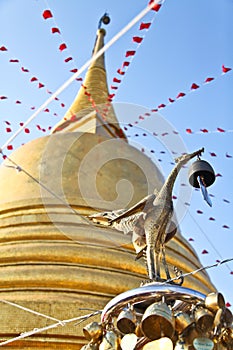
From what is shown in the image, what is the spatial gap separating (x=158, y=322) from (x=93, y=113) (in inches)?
359

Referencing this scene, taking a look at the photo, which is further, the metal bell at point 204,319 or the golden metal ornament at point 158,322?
the metal bell at point 204,319

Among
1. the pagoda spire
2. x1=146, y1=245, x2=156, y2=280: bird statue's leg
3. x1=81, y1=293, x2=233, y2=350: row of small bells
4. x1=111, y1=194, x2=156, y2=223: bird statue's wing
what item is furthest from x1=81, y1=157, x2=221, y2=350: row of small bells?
the pagoda spire

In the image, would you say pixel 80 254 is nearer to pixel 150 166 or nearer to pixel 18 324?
pixel 18 324

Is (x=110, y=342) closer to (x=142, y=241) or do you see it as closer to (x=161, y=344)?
(x=161, y=344)

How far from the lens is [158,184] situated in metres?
10.2

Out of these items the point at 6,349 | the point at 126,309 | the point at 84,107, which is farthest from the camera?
the point at 84,107

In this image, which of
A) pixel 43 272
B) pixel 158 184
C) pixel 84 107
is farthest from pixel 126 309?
pixel 84 107

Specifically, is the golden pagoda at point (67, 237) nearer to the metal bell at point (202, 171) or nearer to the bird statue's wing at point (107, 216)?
the bird statue's wing at point (107, 216)

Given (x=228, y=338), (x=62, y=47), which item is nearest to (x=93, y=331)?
(x=228, y=338)

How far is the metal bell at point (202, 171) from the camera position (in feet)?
13.5

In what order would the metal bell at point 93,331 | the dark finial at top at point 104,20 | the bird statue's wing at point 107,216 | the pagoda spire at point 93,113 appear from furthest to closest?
the dark finial at top at point 104,20
the pagoda spire at point 93,113
the bird statue's wing at point 107,216
the metal bell at point 93,331

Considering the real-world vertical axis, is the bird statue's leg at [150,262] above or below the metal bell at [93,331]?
above

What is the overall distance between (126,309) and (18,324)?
291cm

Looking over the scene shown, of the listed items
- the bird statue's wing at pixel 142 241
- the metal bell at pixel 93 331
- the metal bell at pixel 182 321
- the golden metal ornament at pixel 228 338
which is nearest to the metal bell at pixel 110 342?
the metal bell at pixel 93 331
